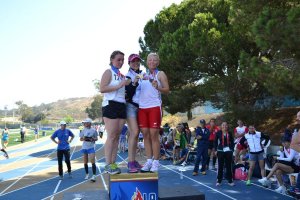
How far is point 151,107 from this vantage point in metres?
4.89

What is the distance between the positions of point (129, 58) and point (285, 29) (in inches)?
261

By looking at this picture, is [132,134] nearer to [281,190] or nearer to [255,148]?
[281,190]

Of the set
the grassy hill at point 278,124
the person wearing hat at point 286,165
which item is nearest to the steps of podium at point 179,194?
the person wearing hat at point 286,165

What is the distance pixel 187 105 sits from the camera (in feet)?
85.4

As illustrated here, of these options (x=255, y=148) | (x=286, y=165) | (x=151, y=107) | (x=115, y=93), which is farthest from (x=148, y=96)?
(x=255, y=148)

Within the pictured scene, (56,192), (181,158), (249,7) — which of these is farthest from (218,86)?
(56,192)

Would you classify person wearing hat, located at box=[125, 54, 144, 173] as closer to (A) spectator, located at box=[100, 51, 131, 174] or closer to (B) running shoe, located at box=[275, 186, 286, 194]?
(A) spectator, located at box=[100, 51, 131, 174]

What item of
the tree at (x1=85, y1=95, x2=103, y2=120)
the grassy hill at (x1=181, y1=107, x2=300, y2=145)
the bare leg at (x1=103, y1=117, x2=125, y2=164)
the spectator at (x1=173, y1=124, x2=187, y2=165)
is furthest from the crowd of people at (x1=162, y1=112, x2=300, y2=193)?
the tree at (x1=85, y1=95, x2=103, y2=120)

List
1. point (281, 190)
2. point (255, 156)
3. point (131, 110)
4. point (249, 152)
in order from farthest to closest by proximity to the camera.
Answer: point (249, 152)
point (255, 156)
point (281, 190)
point (131, 110)

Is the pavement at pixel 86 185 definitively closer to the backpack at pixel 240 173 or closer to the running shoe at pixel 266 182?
the running shoe at pixel 266 182

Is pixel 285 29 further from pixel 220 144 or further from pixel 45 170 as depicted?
pixel 45 170

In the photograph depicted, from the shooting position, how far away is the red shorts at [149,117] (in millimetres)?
4902

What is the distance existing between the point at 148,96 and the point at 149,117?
0.93ft

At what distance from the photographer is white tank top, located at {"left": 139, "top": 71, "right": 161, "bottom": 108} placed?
16.0ft
